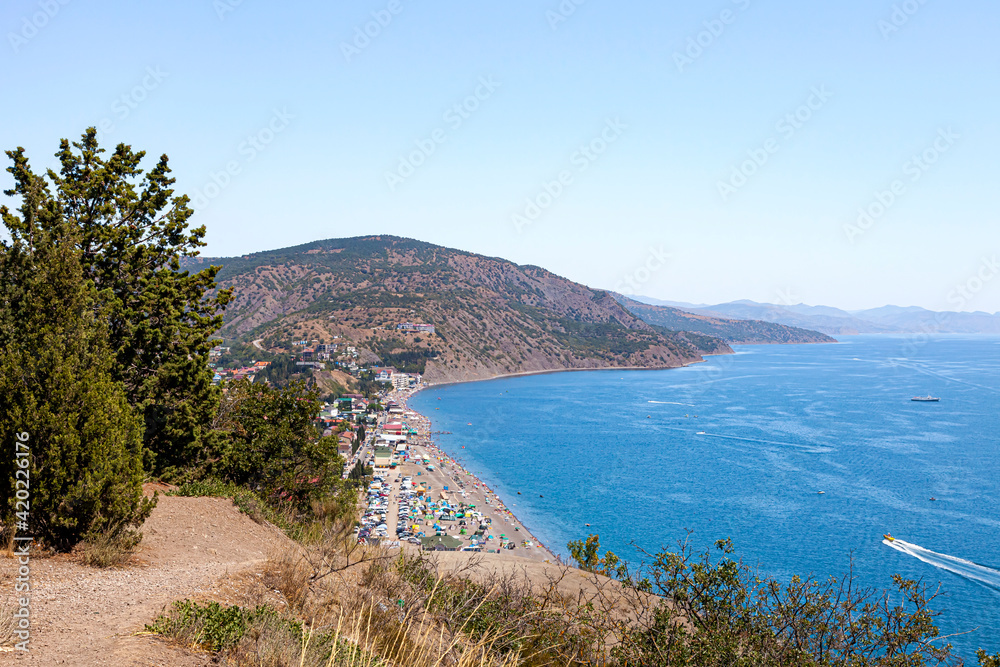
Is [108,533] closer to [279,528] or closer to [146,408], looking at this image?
[279,528]

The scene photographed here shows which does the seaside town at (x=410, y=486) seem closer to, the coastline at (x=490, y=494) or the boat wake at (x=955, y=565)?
the coastline at (x=490, y=494)

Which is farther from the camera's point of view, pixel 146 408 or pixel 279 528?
pixel 146 408

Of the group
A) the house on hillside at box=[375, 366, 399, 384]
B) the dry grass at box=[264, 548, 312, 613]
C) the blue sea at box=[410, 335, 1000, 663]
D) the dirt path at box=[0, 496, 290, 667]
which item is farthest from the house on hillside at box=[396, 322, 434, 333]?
the dry grass at box=[264, 548, 312, 613]

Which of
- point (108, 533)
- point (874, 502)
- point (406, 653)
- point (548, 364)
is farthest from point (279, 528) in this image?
point (548, 364)

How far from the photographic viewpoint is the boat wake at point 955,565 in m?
35.3

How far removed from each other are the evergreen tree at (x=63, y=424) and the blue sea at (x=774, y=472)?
629 inches

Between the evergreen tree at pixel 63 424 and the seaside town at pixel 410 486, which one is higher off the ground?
the evergreen tree at pixel 63 424

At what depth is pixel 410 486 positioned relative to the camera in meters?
57.7

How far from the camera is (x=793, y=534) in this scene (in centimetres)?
4391

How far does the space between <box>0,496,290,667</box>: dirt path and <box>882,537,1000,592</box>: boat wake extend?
43.7 metres

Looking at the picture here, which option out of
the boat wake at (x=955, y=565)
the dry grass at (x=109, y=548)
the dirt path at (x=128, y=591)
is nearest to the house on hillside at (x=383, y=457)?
the boat wake at (x=955, y=565)

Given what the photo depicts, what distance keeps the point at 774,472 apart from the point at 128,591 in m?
64.7

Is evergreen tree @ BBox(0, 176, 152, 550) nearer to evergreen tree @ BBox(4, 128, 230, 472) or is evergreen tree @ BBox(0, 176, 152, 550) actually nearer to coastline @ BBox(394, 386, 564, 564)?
evergreen tree @ BBox(4, 128, 230, 472)

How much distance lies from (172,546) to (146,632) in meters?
5.29
